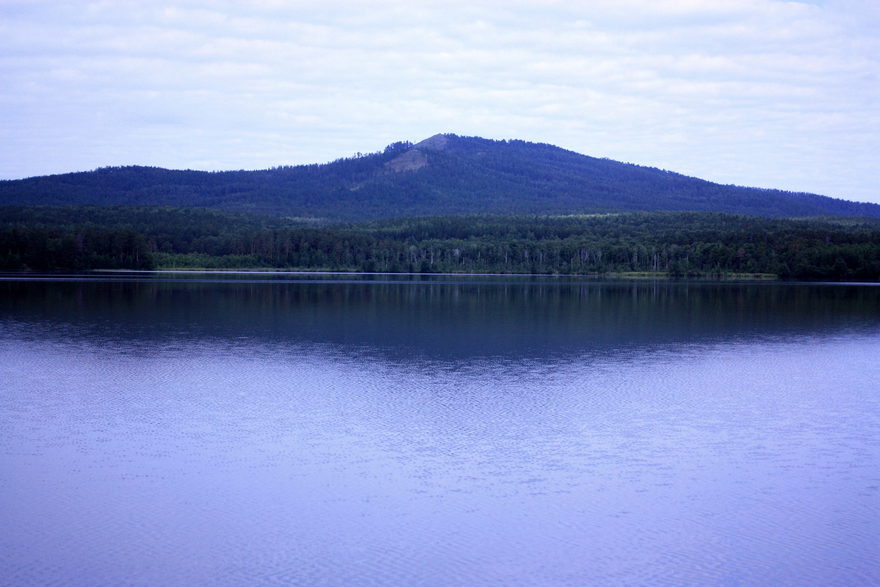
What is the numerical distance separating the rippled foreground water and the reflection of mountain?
2.16 feet

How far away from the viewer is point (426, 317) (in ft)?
106

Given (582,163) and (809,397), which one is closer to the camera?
(809,397)

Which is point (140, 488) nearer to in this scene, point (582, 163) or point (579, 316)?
→ point (579, 316)

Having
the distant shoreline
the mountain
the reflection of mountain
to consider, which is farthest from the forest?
the reflection of mountain

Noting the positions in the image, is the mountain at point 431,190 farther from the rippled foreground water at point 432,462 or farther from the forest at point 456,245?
the rippled foreground water at point 432,462

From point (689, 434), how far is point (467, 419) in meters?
3.53

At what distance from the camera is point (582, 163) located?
190 m

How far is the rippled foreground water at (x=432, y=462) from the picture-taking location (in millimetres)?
8312

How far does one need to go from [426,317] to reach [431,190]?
139866 mm

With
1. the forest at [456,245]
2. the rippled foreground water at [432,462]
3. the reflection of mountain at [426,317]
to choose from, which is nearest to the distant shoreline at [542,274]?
the forest at [456,245]

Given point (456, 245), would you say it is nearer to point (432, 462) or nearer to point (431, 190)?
point (431, 190)

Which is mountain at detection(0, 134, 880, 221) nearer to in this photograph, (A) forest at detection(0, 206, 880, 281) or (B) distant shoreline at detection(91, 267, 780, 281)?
(A) forest at detection(0, 206, 880, 281)

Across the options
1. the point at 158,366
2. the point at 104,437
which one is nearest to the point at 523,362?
the point at 158,366

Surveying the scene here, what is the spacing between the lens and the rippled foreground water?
27.3 feet
